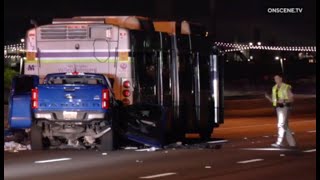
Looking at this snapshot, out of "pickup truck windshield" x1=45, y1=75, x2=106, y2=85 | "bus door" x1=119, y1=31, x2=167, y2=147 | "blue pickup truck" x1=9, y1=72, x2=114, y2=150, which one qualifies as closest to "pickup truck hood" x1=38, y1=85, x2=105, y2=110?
"blue pickup truck" x1=9, y1=72, x2=114, y2=150

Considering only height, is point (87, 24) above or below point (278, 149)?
above

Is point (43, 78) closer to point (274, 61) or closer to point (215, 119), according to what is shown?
point (215, 119)

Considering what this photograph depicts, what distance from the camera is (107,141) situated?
1731cm

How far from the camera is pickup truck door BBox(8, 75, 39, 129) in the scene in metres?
18.2

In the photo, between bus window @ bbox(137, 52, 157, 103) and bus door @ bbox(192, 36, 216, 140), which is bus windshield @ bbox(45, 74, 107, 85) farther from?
bus door @ bbox(192, 36, 216, 140)

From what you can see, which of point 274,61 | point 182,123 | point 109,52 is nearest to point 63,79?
point 109,52

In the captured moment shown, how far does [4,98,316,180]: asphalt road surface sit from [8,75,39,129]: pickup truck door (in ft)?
4.02

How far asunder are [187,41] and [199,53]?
69 centimetres

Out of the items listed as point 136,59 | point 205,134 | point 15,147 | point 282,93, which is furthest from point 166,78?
point 15,147

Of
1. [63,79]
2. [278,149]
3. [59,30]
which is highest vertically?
[59,30]

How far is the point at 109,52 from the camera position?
18547 mm

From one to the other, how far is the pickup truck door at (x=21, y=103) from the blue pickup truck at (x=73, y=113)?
0.44 meters

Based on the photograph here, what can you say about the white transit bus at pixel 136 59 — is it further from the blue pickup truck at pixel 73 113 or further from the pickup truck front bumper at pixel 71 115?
the pickup truck front bumper at pixel 71 115

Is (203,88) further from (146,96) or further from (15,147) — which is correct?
(15,147)
